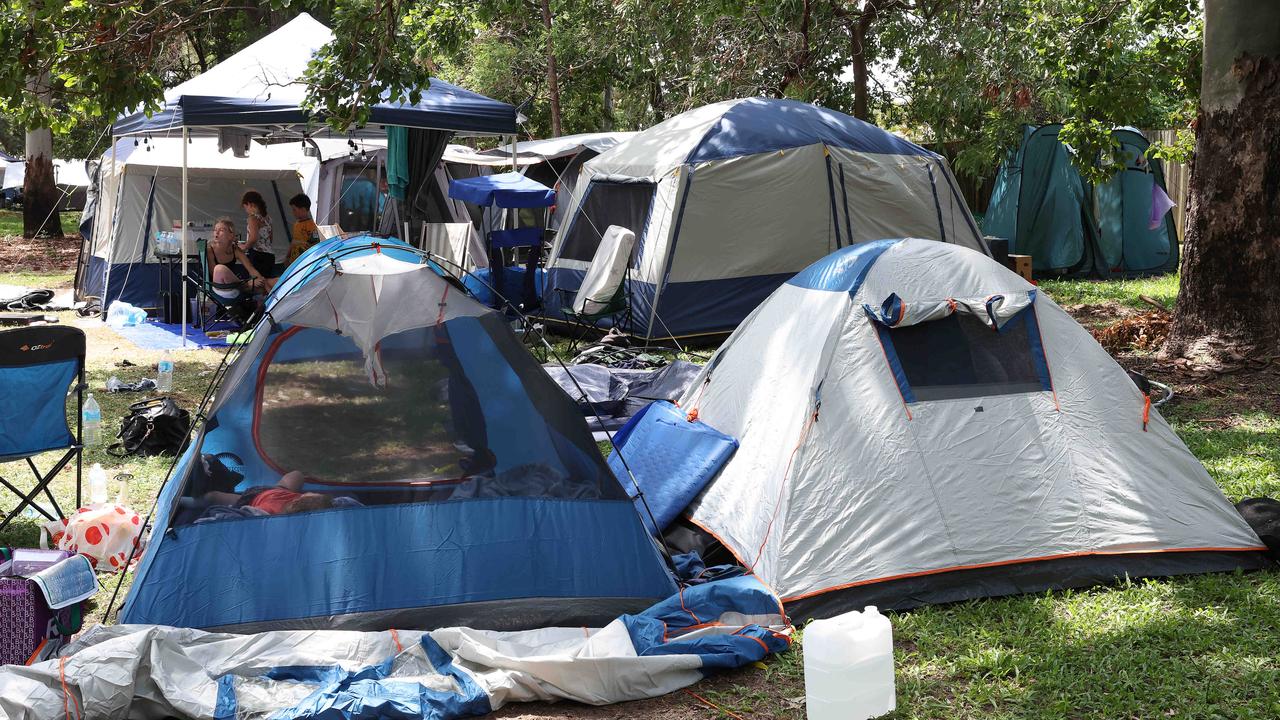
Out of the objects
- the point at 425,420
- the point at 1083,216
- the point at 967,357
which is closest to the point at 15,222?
the point at 1083,216

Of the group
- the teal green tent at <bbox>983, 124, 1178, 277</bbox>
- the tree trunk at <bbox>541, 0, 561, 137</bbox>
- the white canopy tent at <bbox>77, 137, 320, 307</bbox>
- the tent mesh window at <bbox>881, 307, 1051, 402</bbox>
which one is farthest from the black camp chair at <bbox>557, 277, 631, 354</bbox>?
the tree trunk at <bbox>541, 0, 561, 137</bbox>

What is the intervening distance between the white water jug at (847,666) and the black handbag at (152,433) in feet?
14.1

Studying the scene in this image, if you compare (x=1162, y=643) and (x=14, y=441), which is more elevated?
(x=14, y=441)

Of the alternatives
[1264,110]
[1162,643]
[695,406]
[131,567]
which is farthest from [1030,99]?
[131,567]

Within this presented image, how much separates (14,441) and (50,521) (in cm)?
47

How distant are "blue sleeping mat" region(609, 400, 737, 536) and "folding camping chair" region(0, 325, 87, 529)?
2370mm

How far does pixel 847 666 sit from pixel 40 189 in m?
19.8

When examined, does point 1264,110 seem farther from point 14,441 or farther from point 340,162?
point 340,162

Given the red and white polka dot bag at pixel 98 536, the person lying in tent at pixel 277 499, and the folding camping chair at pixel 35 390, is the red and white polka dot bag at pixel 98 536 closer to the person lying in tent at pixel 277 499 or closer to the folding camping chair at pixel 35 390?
the folding camping chair at pixel 35 390

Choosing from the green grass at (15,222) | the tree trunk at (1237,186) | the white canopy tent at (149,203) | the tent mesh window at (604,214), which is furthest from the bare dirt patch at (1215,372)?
the green grass at (15,222)

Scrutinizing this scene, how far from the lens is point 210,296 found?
10047 millimetres

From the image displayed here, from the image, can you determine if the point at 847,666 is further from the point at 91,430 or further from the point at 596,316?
the point at 596,316

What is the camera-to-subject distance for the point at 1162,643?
384cm

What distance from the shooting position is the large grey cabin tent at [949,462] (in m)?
4.14
